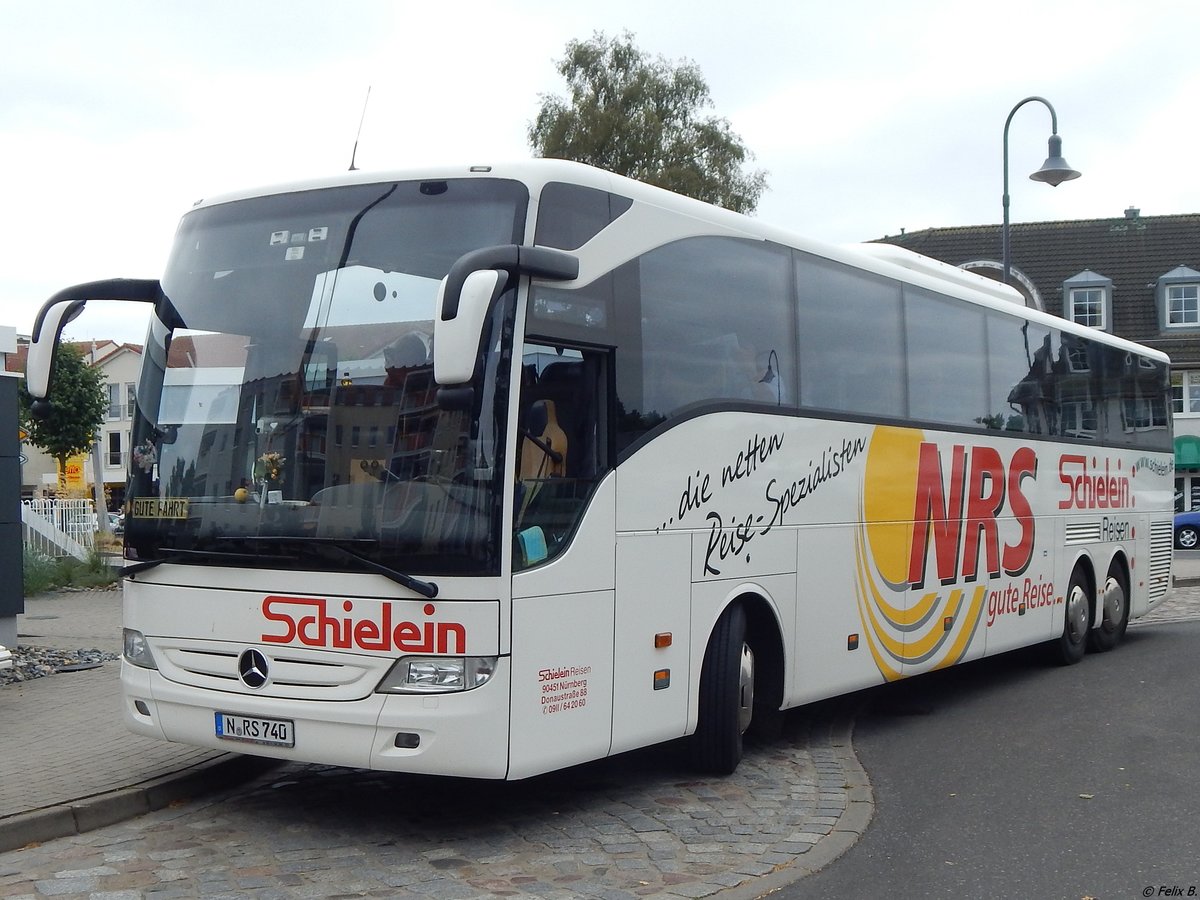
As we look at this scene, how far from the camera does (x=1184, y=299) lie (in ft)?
164

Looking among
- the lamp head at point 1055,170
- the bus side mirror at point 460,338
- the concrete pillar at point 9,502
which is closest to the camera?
the bus side mirror at point 460,338

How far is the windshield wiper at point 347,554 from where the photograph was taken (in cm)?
633

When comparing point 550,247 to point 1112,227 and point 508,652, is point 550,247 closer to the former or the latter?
point 508,652

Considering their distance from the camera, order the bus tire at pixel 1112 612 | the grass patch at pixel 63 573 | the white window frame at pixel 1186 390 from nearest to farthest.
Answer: the bus tire at pixel 1112 612
the grass patch at pixel 63 573
the white window frame at pixel 1186 390

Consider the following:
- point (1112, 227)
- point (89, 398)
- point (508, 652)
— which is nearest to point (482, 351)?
point (508, 652)

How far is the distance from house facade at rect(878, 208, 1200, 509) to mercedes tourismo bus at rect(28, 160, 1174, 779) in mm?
42321

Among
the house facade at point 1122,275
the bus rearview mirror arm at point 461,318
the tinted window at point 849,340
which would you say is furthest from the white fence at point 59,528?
the house facade at point 1122,275

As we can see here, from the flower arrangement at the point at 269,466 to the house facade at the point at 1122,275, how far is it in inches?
1772

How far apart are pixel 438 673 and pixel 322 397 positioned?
4.81ft

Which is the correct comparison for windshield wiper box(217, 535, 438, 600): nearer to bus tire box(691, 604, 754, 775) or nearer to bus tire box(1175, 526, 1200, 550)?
bus tire box(691, 604, 754, 775)

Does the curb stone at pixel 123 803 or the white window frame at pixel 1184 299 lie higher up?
the white window frame at pixel 1184 299

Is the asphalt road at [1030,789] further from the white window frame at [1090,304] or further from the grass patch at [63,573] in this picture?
the white window frame at [1090,304]

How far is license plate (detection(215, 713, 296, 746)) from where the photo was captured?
6633 mm

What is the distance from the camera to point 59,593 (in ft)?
68.4
